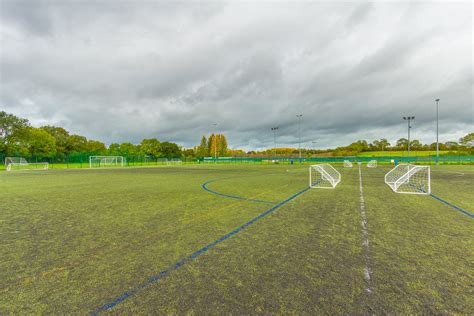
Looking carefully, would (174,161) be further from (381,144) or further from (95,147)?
(381,144)

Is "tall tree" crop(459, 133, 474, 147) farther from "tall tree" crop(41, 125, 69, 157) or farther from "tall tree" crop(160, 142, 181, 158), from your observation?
"tall tree" crop(41, 125, 69, 157)

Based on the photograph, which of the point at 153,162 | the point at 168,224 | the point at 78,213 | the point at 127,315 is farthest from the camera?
the point at 153,162

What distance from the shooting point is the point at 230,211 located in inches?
266

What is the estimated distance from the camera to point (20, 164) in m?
43.0

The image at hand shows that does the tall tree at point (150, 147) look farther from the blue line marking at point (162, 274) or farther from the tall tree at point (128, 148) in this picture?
the blue line marking at point (162, 274)

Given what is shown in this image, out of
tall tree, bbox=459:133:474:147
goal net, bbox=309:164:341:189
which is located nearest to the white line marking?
goal net, bbox=309:164:341:189

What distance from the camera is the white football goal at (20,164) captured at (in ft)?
135

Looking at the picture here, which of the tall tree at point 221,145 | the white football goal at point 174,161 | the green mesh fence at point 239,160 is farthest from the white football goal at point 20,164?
the tall tree at point 221,145

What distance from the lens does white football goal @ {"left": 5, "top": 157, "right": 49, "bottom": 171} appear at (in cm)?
4116

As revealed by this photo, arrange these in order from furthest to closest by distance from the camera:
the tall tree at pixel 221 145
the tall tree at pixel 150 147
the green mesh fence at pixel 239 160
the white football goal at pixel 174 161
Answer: the tall tree at pixel 221 145, the tall tree at pixel 150 147, the white football goal at pixel 174 161, the green mesh fence at pixel 239 160

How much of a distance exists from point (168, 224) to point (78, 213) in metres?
3.47

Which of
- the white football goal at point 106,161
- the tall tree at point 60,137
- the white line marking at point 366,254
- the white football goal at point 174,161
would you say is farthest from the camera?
the tall tree at point 60,137

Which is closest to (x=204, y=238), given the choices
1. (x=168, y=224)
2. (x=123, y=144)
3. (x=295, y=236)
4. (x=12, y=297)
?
(x=168, y=224)

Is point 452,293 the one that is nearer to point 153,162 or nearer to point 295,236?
point 295,236
